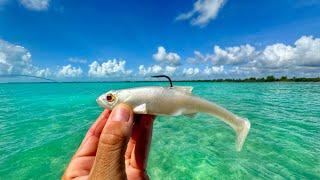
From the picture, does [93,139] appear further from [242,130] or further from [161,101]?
[242,130]

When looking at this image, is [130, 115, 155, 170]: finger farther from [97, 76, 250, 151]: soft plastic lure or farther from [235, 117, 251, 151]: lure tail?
[235, 117, 251, 151]: lure tail

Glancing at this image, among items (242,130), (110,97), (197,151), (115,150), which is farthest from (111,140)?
(197,151)

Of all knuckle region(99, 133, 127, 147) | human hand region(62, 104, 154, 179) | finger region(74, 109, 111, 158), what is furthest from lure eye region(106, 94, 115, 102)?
finger region(74, 109, 111, 158)

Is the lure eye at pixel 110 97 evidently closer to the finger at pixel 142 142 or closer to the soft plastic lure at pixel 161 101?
the soft plastic lure at pixel 161 101

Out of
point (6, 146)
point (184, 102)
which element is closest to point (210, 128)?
point (6, 146)

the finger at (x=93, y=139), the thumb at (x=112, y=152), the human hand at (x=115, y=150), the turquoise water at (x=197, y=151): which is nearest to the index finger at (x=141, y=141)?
the human hand at (x=115, y=150)

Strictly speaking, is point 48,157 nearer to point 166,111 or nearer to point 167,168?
point 167,168
